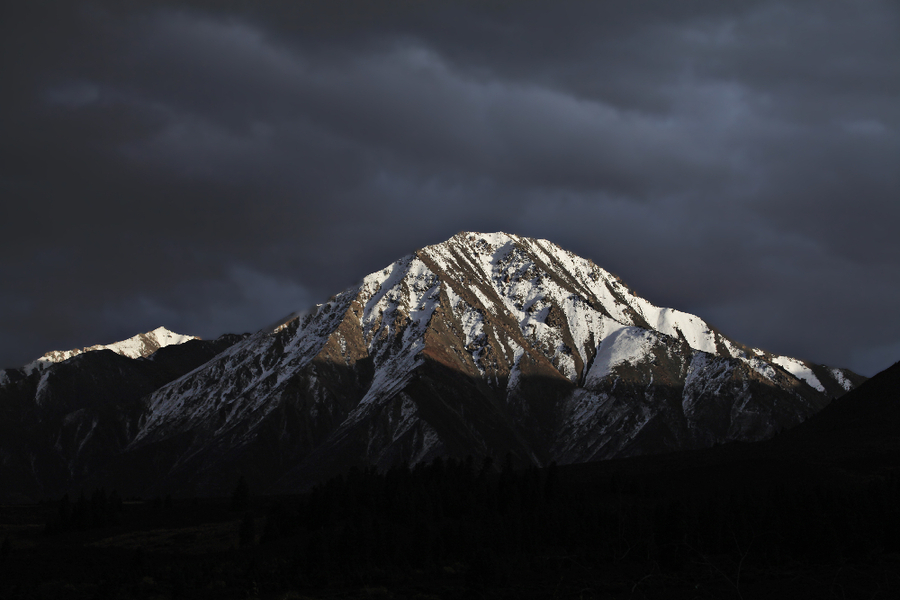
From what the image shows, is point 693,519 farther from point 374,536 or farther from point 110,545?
point 110,545

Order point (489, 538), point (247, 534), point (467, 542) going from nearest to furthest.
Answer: point (489, 538) → point (467, 542) → point (247, 534)

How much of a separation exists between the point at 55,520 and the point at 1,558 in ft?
158

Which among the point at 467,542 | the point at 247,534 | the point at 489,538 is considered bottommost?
the point at 467,542

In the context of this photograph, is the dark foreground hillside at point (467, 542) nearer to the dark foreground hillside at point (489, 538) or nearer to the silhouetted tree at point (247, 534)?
the silhouetted tree at point (247, 534)

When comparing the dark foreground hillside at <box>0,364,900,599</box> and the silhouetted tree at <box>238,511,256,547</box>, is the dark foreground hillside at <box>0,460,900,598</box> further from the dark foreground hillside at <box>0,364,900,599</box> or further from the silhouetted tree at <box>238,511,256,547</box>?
the dark foreground hillside at <box>0,364,900,599</box>

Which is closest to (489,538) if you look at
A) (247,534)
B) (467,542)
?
(467,542)

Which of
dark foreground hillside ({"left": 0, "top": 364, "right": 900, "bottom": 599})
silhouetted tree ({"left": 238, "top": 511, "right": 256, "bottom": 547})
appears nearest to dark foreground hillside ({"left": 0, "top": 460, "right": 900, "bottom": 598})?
silhouetted tree ({"left": 238, "top": 511, "right": 256, "bottom": 547})

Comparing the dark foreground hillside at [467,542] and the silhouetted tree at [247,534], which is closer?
the dark foreground hillside at [467,542]

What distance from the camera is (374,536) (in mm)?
120000

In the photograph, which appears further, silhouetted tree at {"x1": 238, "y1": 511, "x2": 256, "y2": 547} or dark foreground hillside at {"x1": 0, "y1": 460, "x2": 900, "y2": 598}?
silhouetted tree at {"x1": 238, "y1": 511, "x2": 256, "y2": 547}

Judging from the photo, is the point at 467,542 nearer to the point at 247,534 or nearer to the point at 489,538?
the point at 489,538

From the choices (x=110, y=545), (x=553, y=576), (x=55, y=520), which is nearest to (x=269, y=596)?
(x=553, y=576)

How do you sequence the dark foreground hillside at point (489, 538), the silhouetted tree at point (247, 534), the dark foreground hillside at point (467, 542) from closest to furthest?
the dark foreground hillside at point (467, 542), the dark foreground hillside at point (489, 538), the silhouetted tree at point (247, 534)

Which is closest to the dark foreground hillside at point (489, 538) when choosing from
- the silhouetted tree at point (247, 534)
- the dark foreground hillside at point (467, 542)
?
the silhouetted tree at point (247, 534)
